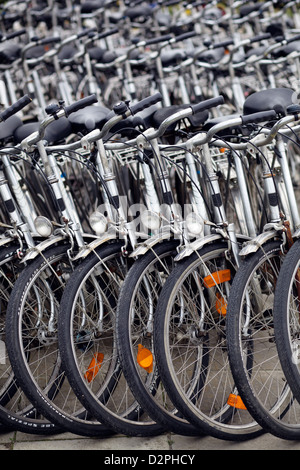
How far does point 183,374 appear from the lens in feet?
11.3

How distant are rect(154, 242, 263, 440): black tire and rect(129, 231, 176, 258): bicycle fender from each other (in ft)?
0.56

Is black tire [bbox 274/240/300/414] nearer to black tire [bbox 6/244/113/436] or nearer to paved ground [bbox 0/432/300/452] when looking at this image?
paved ground [bbox 0/432/300/452]

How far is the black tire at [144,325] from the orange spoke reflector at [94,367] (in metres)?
0.21

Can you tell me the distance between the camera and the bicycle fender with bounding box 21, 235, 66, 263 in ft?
10.8

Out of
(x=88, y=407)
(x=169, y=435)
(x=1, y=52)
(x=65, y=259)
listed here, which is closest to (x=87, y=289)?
(x=65, y=259)

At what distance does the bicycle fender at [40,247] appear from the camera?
329cm

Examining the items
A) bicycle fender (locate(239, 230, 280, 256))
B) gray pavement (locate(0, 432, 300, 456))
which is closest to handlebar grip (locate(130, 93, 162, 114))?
bicycle fender (locate(239, 230, 280, 256))

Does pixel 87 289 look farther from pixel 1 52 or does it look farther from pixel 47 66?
pixel 47 66

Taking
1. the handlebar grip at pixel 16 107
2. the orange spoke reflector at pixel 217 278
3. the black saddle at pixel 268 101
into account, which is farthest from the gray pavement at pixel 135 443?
the black saddle at pixel 268 101

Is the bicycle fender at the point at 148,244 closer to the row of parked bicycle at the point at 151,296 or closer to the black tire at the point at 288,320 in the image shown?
the row of parked bicycle at the point at 151,296

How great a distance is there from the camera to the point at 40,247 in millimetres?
3318

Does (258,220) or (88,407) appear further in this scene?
(258,220)

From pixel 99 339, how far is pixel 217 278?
710 mm

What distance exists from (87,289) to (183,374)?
67cm
